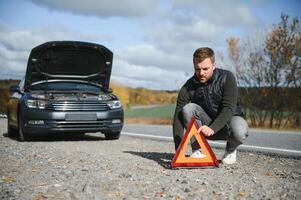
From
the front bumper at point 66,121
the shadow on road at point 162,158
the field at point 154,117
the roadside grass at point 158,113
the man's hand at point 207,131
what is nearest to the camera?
the man's hand at point 207,131

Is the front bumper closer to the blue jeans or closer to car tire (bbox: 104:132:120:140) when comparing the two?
car tire (bbox: 104:132:120:140)

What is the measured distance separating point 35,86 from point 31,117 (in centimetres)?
104

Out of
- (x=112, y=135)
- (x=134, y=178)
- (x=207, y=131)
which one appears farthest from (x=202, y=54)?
(x=112, y=135)

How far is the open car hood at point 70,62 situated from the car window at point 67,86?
226mm

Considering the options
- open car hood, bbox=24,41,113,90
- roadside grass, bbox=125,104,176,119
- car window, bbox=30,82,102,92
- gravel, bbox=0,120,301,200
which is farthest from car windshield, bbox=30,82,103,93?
roadside grass, bbox=125,104,176,119

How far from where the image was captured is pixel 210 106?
5.15 meters

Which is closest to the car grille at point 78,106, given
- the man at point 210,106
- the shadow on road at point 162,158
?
the shadow on road at point 162,158

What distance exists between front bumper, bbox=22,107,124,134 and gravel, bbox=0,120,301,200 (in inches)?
74.1

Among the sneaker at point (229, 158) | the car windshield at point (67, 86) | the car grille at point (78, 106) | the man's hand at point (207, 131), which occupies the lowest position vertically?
the sneaker at point (229, 158)

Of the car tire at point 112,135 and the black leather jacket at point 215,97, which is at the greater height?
the black leather jacket at point 215,97

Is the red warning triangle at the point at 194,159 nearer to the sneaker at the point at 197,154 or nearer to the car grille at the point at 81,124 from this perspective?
the sneaker at the point at 197,154

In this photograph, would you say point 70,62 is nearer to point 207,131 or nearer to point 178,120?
point 178,120

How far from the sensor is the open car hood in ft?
28.4

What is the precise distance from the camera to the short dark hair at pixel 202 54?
15.9 ft
